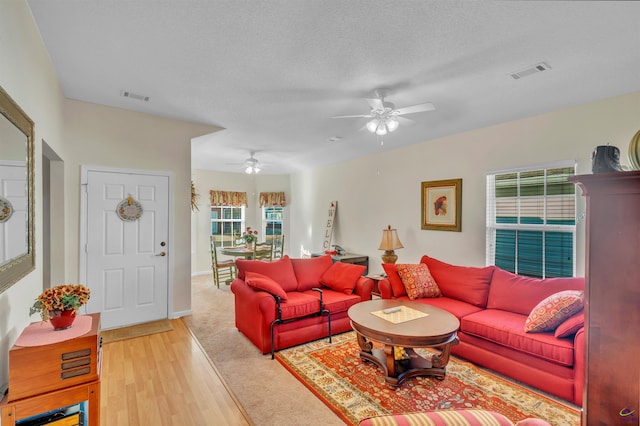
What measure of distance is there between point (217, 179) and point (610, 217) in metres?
7.38

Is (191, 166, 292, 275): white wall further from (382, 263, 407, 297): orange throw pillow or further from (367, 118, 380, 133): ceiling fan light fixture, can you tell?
(367, 118, 380, 133): ceiling fan light fixture

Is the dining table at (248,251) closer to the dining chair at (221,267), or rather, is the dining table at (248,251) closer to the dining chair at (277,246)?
the dining chair at (221,267)

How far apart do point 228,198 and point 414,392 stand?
638 cm

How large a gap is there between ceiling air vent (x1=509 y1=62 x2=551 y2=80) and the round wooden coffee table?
89.0 inches

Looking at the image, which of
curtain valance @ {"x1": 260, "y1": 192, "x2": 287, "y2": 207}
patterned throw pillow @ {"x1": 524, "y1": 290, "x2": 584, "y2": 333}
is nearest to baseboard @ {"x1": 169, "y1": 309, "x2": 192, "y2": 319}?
patterned throw pillow @ {"x1": 524, "y1": 290, "x2": 584, "y2": 333}

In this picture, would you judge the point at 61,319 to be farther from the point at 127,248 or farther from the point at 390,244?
the point at 390,244

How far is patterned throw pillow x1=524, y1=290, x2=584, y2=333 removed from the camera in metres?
Result: 2.42

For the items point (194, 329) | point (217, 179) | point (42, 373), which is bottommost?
point (194, 329)

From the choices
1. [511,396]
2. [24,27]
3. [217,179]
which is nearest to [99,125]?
[24,27]

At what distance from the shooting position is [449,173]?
14.8ft

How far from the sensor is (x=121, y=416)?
86.4 inches

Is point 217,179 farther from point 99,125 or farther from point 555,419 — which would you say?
point 555,419

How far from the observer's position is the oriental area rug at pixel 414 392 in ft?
7.17

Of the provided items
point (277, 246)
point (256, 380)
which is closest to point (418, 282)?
point (256, 380)
